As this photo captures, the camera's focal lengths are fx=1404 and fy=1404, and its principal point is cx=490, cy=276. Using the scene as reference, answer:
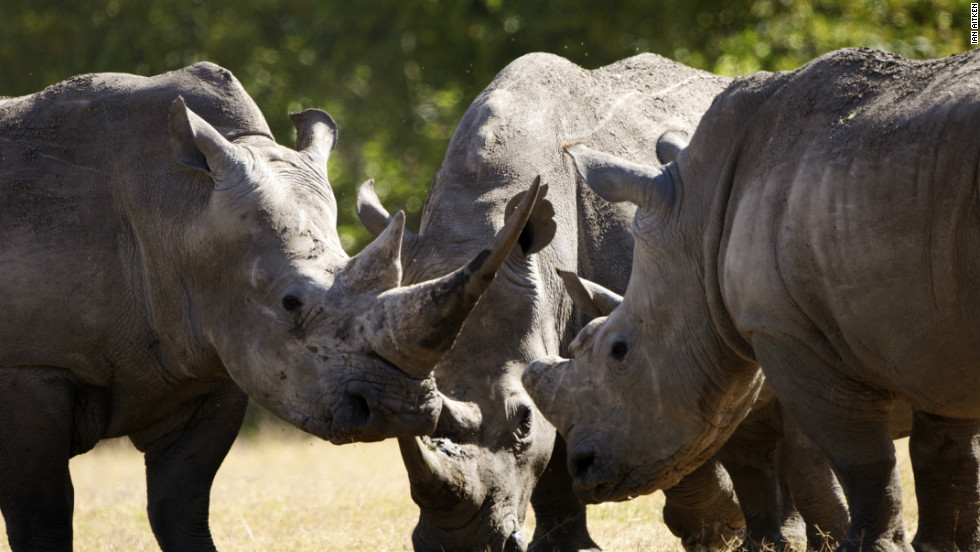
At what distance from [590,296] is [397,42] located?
38.0ft

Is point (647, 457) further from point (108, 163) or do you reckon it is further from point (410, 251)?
point (108, 163)

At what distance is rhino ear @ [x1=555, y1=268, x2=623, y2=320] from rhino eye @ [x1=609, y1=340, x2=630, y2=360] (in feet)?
1.84

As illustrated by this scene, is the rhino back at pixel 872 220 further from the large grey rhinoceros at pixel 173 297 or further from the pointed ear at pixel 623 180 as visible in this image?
the large grey rhinoceros at pixel 173 297

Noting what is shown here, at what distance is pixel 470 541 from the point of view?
625 centimetres

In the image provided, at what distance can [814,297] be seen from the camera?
4957mm

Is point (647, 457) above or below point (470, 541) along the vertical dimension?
above

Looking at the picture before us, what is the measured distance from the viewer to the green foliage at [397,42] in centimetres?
1636

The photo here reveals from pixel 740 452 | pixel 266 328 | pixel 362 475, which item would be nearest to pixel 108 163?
pixel 266 328

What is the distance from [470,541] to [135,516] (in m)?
3.89

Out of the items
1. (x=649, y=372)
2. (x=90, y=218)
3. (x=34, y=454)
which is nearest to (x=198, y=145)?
(x=90, y=218)

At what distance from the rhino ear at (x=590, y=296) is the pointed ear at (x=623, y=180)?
608 millimetres

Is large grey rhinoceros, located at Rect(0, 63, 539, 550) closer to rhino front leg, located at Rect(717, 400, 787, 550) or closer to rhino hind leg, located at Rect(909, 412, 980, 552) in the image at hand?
rhino hind leg, located at Rect(909, 412, 980, 552)

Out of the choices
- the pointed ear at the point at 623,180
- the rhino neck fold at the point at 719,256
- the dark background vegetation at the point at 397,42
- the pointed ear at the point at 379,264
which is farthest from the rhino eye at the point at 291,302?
the dark background vegetation at the point at 397,42

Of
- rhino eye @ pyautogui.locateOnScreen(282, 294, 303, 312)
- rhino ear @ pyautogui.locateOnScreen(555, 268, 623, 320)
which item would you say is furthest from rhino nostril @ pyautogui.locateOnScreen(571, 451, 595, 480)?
rhino eye @ pyautogui.locateOnScreen(282, 294, 303, 312)
